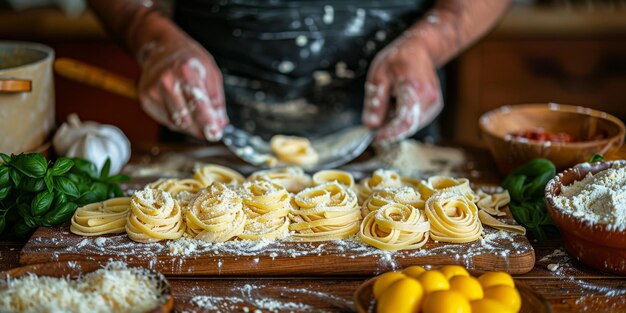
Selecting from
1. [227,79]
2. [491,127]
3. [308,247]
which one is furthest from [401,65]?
[308,247]

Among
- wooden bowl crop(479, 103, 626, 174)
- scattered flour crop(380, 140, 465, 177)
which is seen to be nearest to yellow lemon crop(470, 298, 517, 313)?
wooden bowl crop(479, 103, 626, 174)

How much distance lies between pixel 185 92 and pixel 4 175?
0.72 meters

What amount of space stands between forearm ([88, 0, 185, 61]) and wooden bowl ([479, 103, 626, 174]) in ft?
3.80

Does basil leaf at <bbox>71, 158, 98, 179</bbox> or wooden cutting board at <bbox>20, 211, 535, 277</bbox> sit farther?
basil leaf at <bbox>71, 158, 98, 179</bbox>

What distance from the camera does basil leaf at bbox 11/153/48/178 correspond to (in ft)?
6.00

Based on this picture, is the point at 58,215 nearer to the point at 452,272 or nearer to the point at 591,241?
the point at 452,272

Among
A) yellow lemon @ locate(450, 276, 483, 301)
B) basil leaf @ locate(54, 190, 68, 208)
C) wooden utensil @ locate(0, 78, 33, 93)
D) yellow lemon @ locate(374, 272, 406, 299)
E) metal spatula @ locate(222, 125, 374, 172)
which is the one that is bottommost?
metal spatula @ locate(222, 125, 374, 172)

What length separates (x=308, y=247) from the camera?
5.77 feet

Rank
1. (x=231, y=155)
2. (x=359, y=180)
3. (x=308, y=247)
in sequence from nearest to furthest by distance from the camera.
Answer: (x=308, y=247) → (x=359, y=180) → (x=231, y=155)

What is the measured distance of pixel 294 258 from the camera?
1715 millimetres

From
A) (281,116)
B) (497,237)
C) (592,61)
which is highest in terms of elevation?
(497,237)

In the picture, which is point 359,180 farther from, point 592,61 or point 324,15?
point 592,61

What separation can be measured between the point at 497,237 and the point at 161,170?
1.19m

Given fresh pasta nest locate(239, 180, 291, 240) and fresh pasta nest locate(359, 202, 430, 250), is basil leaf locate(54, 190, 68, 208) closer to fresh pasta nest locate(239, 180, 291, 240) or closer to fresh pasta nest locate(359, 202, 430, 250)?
fresh pasta nest locate(239, 180, 291, 240)
